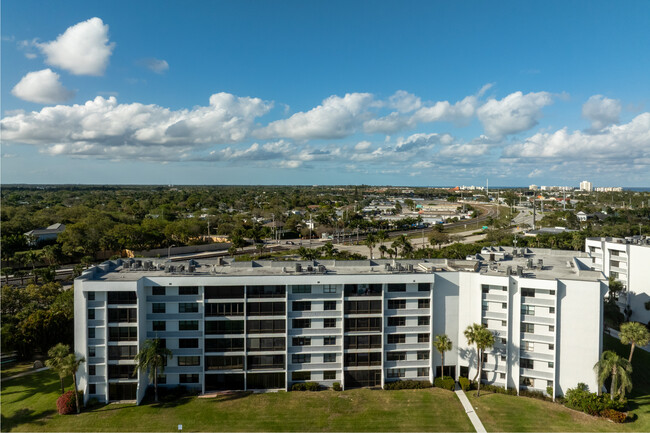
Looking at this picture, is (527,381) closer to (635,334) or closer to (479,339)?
(479,339)

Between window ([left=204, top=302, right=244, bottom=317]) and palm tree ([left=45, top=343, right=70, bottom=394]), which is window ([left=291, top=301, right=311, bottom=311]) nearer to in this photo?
window ([left=204, top=302, right=244, bottom=317])

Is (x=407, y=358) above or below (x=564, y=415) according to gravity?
above

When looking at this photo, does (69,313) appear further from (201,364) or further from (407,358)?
(407,358)

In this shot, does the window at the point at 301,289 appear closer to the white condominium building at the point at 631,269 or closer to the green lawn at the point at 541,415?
the green lawn at the point at 541,415

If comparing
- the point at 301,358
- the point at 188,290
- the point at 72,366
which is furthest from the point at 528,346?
the point at 72,366

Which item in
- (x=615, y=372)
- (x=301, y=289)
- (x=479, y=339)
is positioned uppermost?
(x=301, y=289)

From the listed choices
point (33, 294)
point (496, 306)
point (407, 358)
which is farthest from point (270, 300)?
point (33, 294)

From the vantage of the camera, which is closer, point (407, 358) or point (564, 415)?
point (564, 415)

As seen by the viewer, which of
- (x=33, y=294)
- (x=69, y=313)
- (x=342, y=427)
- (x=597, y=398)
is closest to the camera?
(x=342, y=427)
